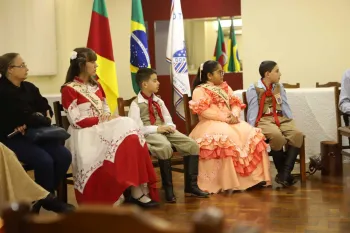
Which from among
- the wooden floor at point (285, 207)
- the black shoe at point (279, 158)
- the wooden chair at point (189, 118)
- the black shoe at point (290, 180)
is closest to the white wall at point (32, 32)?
the wooden floor at point (285, 207)

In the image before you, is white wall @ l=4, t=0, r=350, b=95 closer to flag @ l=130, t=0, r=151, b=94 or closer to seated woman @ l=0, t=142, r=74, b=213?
flag @ l=130, t=0, r=151, b=94

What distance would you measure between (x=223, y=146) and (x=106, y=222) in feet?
11.8

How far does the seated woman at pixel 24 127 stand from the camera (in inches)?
Result: 148

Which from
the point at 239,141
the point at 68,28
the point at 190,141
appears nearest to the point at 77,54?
the point at 190,141

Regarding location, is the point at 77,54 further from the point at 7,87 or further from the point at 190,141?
the point at 190,141

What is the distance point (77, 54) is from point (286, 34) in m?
3.30

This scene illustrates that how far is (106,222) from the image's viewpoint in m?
0.97

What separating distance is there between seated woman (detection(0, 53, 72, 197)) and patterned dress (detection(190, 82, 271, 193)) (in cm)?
117

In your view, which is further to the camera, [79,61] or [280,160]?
[280,160]

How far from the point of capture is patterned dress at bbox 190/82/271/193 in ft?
14.9

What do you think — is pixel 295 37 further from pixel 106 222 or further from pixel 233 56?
pixel 106 222

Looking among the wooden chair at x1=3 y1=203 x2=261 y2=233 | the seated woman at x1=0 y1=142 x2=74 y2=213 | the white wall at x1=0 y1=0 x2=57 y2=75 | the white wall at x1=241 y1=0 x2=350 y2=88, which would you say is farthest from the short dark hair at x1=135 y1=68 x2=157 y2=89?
the wooden chair at x1=3 y1=203 x2=261 y2=233

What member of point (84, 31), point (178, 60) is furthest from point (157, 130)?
point (84, 31)

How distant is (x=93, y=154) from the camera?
3988 millimetres
